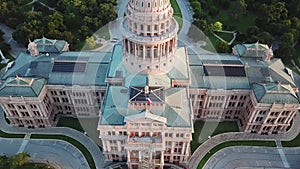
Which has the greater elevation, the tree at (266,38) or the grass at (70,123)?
the tree at (266,38)

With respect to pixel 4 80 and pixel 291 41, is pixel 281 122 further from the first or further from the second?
pixel 4 80

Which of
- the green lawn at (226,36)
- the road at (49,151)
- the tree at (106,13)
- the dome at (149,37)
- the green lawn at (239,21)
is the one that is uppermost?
the green lawn at (239,21)

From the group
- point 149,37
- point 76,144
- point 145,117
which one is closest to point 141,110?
point 145,117

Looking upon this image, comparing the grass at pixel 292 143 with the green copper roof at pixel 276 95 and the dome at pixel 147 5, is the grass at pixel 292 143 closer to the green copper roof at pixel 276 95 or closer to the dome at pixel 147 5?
the green copper roof at pixel 276 95

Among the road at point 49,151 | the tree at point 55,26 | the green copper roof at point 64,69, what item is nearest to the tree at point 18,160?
the road at point 49,151

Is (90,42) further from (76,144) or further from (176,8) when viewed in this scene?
(176,8)
